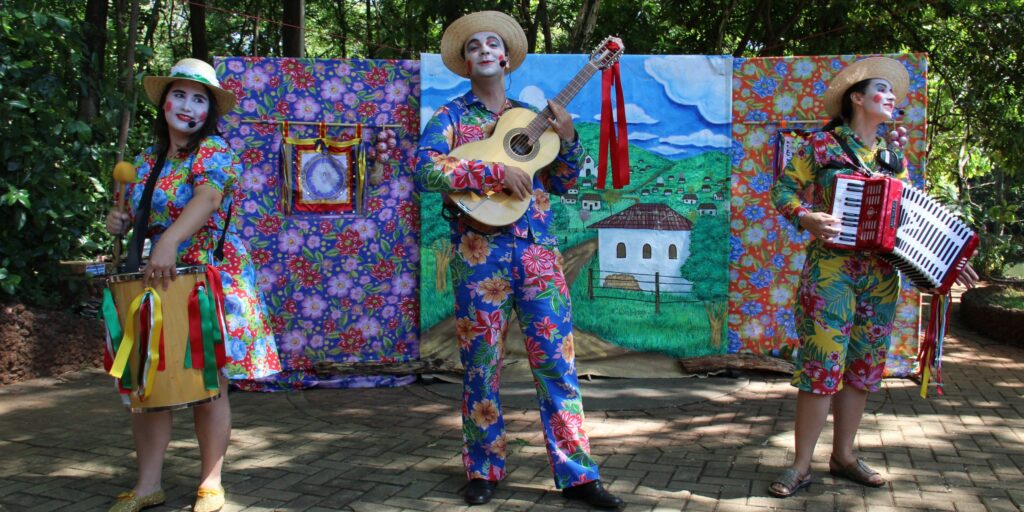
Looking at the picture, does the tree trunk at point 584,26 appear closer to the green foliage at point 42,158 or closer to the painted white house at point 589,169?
the painted white house at point 589,169

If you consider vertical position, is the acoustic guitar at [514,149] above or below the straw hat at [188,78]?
below

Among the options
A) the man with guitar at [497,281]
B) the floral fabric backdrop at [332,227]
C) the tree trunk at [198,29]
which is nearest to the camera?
the man with guitar at [497,281]

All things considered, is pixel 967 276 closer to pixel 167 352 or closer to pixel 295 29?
pixel 167 352

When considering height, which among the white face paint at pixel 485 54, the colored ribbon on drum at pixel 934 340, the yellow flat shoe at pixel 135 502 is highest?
the white face paint at pixel 485 54

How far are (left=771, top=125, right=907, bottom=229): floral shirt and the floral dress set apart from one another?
87.8 inches

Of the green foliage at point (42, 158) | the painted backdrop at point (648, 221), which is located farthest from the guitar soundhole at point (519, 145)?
the green foliage at point (42, 158)

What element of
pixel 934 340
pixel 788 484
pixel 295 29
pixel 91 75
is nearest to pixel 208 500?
pixel 788 484

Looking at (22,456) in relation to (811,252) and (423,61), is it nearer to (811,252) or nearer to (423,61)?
(423,61)

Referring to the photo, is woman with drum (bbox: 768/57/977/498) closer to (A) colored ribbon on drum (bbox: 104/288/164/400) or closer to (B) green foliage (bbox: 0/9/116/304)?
(A) colored ribbon on drum (bbox: 104/288/164/400)

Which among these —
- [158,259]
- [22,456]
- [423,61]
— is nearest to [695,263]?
[423,61]

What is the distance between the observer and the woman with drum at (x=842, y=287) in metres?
3.49

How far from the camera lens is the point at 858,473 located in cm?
366

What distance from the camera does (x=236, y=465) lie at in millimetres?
4039

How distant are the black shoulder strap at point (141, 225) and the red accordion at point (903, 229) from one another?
2690 millimetres
